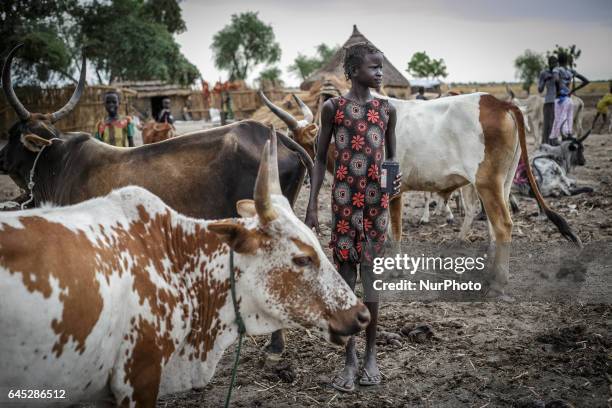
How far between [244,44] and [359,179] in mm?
61735

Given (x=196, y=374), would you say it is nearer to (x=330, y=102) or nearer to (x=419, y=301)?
(x=330, y=102)

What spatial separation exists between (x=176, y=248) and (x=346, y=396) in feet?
5.17

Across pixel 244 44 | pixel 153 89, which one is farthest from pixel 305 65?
pixel 153 89

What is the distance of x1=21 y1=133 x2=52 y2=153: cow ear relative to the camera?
4.46 meters

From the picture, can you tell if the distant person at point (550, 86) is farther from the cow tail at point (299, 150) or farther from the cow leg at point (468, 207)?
the cow tail at point (299, 150)

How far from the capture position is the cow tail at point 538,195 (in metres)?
4.91

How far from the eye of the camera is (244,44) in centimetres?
6153

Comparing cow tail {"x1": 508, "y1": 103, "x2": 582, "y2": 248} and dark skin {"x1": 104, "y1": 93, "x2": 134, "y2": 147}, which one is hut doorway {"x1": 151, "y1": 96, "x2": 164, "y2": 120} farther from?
cow tail {"x1": 508, "y1": 103, "x2": 582, "y2": 248}

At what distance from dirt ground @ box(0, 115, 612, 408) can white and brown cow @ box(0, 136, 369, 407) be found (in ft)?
3.52

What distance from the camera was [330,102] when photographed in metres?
3.31

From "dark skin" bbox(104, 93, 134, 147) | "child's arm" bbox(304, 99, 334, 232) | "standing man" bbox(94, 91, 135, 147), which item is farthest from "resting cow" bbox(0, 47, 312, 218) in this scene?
"dark skin" bbox(104, 93, 134, 147)

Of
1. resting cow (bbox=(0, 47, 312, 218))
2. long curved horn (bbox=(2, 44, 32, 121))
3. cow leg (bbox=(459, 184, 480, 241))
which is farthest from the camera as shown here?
cow leg (bbox=(459, 184, 480, 241))

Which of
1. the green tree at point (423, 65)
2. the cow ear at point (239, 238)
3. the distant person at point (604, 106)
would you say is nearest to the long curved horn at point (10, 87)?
the cow ear at point (239, 238)

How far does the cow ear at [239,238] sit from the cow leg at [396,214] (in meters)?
3.25
